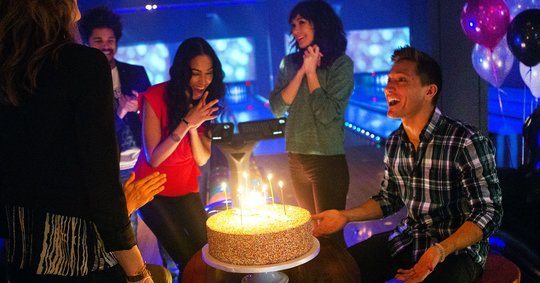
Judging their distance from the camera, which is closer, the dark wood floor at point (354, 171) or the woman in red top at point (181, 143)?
the woman in red top at point (181, 143)

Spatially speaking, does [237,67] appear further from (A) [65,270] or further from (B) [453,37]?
(A) [65,270]

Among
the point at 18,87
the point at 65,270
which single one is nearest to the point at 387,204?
the point at 65,270

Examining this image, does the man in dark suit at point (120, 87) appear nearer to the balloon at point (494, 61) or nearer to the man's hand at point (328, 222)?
the man's hand at point (328, 222)

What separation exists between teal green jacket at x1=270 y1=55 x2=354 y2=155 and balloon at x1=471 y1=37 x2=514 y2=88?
1379 mm

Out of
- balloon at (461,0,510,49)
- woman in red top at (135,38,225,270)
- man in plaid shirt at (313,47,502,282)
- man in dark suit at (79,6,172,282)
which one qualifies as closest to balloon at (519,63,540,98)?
balloon at (461,0,510,49)

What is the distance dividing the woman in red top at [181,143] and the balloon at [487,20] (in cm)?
180

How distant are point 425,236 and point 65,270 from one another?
3.72ft

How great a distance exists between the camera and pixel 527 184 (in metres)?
2.86

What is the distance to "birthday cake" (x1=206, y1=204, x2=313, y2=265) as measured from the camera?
141 cm

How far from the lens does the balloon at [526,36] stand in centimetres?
294

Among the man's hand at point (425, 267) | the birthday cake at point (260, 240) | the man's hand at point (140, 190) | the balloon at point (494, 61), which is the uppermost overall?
the balloon at point (494, 61)

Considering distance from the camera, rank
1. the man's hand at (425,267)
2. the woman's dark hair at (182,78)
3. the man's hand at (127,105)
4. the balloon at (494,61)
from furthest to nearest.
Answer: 1. the balloon at (494,61)
2. the man's hand at (127,105)
3. the woman's dark hair at (182,78)
4. the man's hand at (425,267)

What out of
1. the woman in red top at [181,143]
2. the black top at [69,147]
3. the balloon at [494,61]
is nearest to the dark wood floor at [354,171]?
the woman in red top at [181,143]

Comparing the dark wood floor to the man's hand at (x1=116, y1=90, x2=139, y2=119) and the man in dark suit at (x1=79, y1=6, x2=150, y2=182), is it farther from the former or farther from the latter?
the man's hand at (x1=116, y1=90, x2=139, y2=119)
